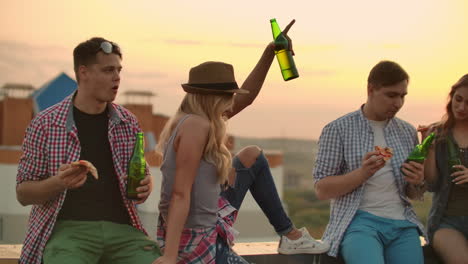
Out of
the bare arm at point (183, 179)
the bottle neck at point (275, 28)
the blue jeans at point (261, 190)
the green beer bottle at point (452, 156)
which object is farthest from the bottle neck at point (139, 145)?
the green beer bottle at point (452, 156)

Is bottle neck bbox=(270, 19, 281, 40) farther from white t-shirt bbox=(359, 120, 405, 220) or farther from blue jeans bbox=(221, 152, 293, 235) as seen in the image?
white t-shirt bbox=(359, 120, 405, 220)

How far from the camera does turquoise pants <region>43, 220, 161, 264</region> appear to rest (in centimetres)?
316

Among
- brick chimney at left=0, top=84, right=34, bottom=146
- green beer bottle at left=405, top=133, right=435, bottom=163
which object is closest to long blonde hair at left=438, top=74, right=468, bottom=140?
green beer bottle at left=405, top=133, right=435, bottom=163

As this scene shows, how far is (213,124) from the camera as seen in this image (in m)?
3.12

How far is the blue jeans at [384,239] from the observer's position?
3699mm

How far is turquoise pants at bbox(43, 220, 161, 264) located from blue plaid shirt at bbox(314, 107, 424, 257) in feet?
3.63

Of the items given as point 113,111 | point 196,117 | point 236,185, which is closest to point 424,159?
point 236,185

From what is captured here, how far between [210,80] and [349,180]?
41.1 inches

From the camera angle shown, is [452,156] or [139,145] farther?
[452,156]

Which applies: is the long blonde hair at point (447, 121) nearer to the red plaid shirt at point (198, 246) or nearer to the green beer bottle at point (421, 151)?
the green beer bottle at point (421, 151)

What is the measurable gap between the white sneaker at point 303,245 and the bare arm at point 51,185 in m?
1.39

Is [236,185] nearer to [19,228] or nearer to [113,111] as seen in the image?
[113,111]

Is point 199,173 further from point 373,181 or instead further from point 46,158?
point 373,181

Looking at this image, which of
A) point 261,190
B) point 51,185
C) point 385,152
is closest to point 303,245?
point 261,190
